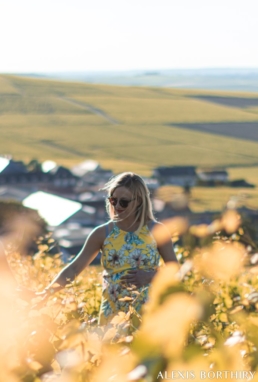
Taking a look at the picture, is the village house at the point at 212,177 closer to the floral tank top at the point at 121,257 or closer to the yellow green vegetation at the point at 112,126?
the yellow green vegetation at the point at 112,126

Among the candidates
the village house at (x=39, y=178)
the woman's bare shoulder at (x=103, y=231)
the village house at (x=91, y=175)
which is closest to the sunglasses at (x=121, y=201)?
the woman's bare shoulder at (x=103, y=231)

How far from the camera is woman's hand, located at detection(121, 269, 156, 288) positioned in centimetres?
367

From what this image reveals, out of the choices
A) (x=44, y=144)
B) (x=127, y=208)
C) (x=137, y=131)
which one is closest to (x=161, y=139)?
(x=137, y=131)

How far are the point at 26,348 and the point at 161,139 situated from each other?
10977 centimetres

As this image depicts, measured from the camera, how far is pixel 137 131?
379 feet

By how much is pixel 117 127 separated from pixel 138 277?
115 meters

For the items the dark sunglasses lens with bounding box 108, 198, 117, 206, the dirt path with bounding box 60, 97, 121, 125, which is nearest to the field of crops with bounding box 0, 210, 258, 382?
the dark sunglasses lens with bounding box 108, 198, 117, 206

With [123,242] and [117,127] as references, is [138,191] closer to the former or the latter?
[123,242]

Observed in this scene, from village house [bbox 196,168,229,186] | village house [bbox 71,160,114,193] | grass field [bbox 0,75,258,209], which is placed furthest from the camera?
grass field [bbox 0,75,258,209]

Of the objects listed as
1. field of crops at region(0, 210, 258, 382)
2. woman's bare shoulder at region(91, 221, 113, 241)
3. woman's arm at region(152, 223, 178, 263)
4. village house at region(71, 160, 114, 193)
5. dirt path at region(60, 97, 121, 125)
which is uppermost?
field of crops at region(0, 210, 258, 382)

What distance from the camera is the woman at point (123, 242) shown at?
147 inches

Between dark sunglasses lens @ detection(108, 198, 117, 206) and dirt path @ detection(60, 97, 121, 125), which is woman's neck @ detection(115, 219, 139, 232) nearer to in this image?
dark sunglasses lens @ detection(108, 198, 117, 206)

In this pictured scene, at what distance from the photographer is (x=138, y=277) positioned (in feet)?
12.1

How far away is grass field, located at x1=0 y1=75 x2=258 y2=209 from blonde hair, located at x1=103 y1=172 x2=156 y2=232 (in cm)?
8156
